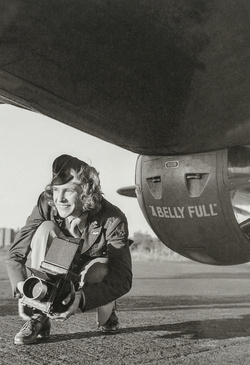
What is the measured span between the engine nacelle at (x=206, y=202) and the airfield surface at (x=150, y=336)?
0.68m

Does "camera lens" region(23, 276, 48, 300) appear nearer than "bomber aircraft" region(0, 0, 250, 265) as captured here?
No

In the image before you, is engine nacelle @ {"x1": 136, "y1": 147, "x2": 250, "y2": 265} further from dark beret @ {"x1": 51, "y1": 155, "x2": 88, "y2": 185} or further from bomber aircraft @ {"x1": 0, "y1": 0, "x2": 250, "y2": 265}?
dark beret @ {"x1": 51, "y1": 155, "x2": 88, "y2": 185}

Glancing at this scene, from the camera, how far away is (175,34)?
4.41 ft

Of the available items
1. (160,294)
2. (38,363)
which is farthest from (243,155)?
(160,294)

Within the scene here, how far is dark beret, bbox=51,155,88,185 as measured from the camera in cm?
217

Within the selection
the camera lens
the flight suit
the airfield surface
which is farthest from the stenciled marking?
the airfield surface

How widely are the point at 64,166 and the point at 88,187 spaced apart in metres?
0.13

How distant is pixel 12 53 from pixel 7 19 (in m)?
0.10

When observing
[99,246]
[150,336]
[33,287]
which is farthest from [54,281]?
[150,336]

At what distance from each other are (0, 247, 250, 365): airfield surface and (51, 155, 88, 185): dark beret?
0.82 meters

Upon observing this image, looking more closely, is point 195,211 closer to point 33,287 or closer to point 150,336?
point 33,287

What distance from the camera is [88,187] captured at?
A: 2221 mm

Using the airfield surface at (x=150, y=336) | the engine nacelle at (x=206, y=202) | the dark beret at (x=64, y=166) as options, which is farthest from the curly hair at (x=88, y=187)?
the airfield surface at (x=150, y=336)

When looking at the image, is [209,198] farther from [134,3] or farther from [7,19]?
[7,19]
